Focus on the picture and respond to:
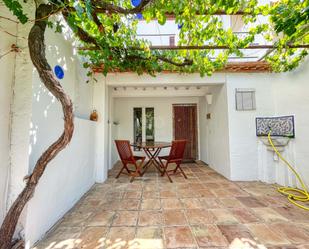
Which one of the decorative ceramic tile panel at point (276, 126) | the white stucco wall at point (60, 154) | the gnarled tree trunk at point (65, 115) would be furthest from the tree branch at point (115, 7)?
the decorative ceramic tile panel at point (276, 126)

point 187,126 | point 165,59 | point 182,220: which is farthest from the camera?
point 187,126

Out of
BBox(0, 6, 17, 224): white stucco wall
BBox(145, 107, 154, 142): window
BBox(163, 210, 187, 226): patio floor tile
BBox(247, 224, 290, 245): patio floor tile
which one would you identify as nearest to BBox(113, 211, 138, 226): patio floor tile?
BBox(163, 210, 187, 226): patio floor tile

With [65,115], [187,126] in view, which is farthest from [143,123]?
[65,115]

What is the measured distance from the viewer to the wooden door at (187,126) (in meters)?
5.93

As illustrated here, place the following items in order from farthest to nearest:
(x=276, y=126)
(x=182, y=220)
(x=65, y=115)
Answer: (x=276, y=126)
(x=182, y=220)
(x=65, y=115)

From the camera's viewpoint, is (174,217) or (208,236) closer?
(208,236)

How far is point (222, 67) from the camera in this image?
3.27 m

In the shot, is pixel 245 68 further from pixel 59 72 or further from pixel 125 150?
pixel 59 72

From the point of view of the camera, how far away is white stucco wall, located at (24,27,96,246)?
5.14ft

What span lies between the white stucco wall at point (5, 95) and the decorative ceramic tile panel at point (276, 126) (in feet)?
13.5

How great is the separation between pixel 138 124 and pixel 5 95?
472 cm

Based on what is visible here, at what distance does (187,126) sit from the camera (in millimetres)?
5992

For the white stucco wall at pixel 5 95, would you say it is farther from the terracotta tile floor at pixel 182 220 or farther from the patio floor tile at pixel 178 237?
the patio floor tile at pixel 178 237

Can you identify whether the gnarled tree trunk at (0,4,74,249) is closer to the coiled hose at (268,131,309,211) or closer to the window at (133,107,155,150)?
the coiled hose at (268,131,309,211)
